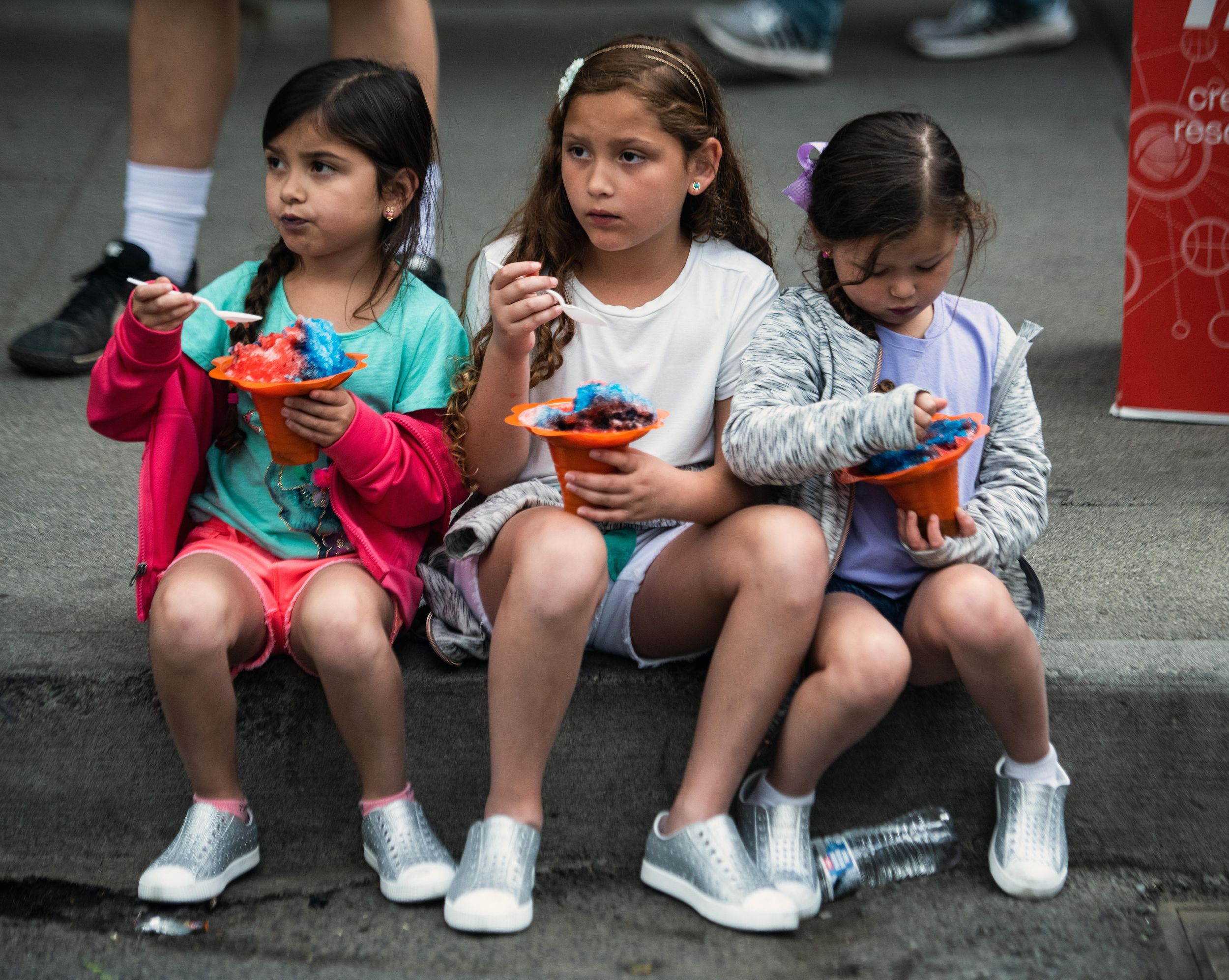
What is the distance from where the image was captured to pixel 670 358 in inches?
92.0


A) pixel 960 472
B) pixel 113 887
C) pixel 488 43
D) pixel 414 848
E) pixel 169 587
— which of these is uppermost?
pixel 488 43

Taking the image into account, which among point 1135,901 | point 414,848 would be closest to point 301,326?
point 414,848

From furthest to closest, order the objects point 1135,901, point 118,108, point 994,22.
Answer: point 994,22
point 118,108
point 1135,901

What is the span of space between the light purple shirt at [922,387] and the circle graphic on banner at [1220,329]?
111cm

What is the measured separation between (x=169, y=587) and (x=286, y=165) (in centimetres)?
75

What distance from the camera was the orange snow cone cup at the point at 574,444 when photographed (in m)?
1.97

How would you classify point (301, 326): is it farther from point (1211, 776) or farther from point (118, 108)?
point (118, 108)

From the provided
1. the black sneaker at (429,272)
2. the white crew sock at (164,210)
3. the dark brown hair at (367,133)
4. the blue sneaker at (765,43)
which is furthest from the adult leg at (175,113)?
the blue sneaker at (765,43)

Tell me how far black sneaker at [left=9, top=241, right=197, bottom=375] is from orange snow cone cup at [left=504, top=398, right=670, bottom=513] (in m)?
1.60

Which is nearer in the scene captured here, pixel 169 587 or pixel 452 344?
pixel 169 587

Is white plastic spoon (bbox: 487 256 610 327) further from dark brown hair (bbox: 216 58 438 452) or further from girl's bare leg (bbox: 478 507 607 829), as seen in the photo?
girl's bare leg (bbox: 478 507 607 829)

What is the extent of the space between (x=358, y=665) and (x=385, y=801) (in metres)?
0.25

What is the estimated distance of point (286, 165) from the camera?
2.31 m

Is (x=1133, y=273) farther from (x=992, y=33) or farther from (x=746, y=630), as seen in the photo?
(x=992, y=33)
